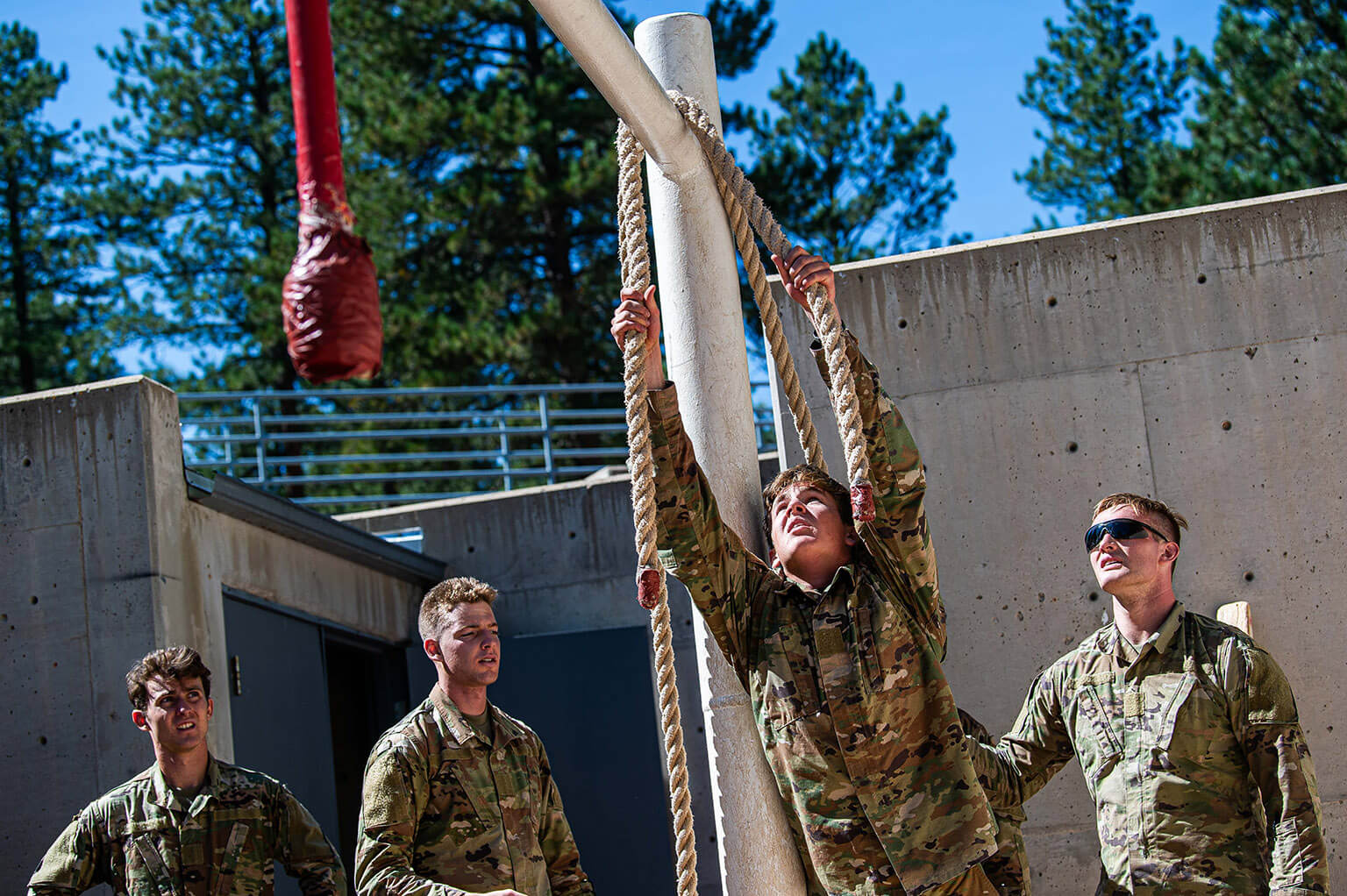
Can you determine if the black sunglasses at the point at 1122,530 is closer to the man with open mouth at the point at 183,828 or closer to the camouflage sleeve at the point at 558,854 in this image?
the camouflage sleeve at the point at 558,854

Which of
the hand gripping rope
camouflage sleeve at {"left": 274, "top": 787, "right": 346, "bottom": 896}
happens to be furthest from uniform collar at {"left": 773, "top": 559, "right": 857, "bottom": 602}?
camouflage sleeve at {"left": 274, "top": 787, "right": 346, "bottom": 896}

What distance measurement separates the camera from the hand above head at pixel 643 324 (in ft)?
10.2

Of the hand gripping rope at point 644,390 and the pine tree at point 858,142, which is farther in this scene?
the pine tree at point 858,142

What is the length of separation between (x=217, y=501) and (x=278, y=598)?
1.00 metres

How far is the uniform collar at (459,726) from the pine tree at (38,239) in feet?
66.6

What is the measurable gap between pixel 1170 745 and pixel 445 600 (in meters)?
2.14

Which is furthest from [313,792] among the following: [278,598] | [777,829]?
[777,829]

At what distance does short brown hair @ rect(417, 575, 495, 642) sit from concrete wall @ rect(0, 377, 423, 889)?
6.76 ft

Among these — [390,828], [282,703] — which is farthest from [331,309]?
[282,703]

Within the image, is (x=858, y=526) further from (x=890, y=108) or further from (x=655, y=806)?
(x=890, y=108)

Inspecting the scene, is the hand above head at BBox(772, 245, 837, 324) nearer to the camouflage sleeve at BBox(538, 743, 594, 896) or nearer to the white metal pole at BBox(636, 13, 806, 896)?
the white metal pole at BBox(636, 13, 806, 896)

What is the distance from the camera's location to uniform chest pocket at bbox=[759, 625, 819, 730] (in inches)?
129

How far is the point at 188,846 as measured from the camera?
14.2ft

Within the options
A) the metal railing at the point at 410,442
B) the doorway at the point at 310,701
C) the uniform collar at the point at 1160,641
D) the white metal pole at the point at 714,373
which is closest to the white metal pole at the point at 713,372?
the white metal pole at the point at 714,373
